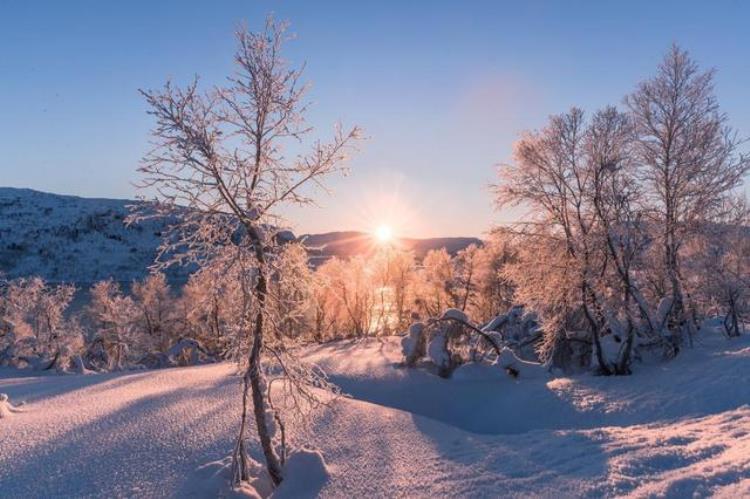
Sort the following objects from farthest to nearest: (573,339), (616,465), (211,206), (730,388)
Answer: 1. (573,339)
2. (730,388)
3. (616,465)
4. (211,206)

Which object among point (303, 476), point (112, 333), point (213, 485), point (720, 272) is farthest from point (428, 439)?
point (112, 333)

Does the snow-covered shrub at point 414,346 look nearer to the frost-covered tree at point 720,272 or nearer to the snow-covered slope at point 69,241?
the frost-covered tree at point 720,272

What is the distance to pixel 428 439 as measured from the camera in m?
7.82

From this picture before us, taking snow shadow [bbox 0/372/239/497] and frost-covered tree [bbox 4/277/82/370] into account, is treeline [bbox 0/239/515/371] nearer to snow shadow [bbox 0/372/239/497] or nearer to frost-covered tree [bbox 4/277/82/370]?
frost-covered tree [bbox 4/277/82/370]

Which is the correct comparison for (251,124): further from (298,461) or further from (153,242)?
(153,242)

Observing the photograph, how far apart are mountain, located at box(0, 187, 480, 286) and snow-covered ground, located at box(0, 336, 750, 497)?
71.1m

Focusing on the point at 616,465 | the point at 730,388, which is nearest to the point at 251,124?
the point at 616,465

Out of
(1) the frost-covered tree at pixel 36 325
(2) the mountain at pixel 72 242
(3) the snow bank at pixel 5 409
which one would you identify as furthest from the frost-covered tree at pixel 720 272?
(2) the mountain at pixel 72 242

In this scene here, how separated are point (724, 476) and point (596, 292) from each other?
817 centimetres

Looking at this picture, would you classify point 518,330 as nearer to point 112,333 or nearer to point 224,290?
point 224,290

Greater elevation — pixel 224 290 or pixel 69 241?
pixel 69 241

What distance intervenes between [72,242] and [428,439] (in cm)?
11539

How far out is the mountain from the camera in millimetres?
91062

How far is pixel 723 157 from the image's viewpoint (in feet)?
50.1
